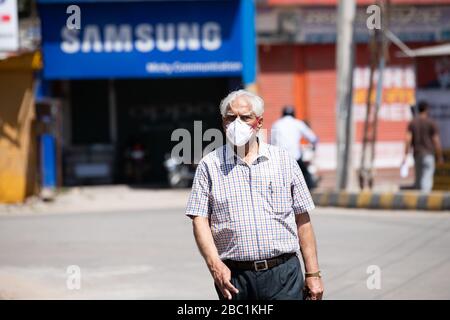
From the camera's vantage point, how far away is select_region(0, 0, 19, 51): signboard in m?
19.4

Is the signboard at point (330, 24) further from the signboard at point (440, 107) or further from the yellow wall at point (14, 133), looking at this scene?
the yellow wall at point (14, 133)

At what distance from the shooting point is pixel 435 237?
1370 cm

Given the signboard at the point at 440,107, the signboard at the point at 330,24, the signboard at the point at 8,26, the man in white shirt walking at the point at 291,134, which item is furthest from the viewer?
the signboard at the point at 330,24

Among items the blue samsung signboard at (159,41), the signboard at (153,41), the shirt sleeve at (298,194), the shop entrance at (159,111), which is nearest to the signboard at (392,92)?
the shop entrance at (159,111)

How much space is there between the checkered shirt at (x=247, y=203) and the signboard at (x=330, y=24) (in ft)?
64.5

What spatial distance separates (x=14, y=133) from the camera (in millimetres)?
20422

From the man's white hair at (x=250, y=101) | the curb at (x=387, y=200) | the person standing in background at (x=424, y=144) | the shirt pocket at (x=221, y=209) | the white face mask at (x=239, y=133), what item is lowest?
the curb at (x=387, y=200)

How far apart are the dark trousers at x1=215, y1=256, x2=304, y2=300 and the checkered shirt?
0.09 meters

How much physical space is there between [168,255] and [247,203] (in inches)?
280

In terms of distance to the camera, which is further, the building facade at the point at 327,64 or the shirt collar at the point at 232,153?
the building facade at the point at 327,64

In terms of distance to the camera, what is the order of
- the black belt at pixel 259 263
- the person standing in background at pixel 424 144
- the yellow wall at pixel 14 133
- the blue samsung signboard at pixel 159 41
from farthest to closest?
the blue samsung signboard at pixel 159 41, the yellow wall at pixel 14 133, the person standing in background at pixel 424 144, the black belt at pixel 259 263

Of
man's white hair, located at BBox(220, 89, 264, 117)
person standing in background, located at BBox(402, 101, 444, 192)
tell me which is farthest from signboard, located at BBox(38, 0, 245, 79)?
man's white hair, located at BBox(220, 89, 264, 117)

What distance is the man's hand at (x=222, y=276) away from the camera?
5762mm

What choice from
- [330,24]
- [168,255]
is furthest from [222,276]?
[330,24]
